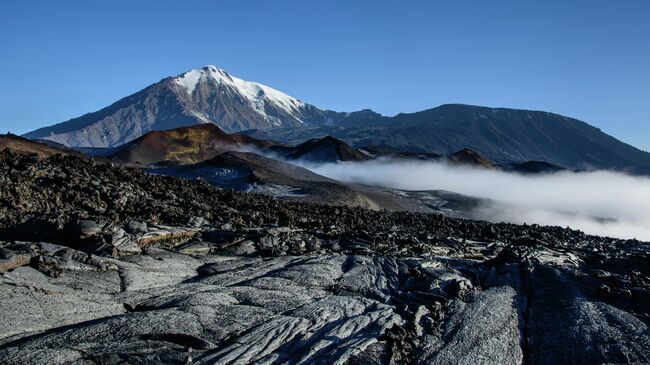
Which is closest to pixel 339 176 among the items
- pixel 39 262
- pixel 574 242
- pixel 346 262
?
pixel 574 242

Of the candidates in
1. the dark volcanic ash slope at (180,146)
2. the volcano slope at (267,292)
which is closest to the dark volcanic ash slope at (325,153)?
the dark volcanic ash slope at (180,146)

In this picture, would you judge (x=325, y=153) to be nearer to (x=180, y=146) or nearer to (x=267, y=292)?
(x=180, y=146)

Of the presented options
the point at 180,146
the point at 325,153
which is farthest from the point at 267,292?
the point at 180,146

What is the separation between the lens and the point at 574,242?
2450 centimetres

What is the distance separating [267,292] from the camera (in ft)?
36.3

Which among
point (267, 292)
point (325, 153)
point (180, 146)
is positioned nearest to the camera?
point (267, 292)

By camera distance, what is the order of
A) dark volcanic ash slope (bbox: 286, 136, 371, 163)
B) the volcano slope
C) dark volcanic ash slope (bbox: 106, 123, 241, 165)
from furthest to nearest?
dark volcanic ash slope (bbox: 106, 123, 241, 165), dark volcanic ash slope (bbox: 286, 136, 371, 163), the volcano slope

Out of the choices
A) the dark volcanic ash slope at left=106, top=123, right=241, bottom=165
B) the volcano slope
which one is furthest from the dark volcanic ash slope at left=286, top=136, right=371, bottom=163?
the volcano slope

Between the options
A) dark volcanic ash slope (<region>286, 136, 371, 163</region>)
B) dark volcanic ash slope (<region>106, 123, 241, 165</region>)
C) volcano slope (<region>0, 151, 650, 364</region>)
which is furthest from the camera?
dark volcanic ash slope (<region>106, 123, 241, 165</region>)

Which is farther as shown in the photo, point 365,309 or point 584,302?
point 584,302

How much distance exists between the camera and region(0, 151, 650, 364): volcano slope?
338 inches

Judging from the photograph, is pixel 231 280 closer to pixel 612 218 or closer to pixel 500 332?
pixel 500 332

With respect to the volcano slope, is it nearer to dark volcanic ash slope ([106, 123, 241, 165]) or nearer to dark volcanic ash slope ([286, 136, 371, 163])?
dark volcanic ash slope ([286, 136, 371, 163])

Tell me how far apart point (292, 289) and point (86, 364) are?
4709mm
